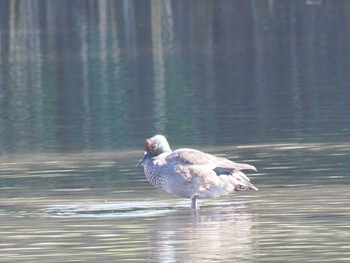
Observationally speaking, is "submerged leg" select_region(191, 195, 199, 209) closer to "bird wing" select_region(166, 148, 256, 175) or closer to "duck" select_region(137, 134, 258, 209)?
"duck" select_region(137, 134, 258, 209)

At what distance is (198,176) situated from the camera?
13.5m

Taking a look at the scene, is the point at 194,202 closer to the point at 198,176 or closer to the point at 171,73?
the point at 198,176

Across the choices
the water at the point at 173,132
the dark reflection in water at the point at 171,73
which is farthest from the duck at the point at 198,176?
the dark reflection in water at the point at 171,73

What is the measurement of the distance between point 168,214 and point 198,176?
56cm

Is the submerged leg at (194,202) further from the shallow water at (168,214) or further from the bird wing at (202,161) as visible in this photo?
the bird wing at (202,161)

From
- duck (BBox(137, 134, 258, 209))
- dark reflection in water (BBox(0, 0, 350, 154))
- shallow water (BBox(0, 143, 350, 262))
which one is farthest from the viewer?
dark reflection in water (BBox(0, 0, 350, 154))

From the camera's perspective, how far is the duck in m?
13.4

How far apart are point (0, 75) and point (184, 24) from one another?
40.5 ft

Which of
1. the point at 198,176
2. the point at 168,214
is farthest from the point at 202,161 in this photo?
the point at 168,214

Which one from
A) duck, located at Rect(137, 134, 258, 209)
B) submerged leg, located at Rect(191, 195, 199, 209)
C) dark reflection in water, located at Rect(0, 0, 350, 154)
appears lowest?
dark reflection in water, located at Rect(0, 0, 350, 154)

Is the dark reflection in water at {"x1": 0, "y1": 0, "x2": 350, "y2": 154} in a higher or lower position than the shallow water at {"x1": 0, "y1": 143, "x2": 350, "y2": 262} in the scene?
lower

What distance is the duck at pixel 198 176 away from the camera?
1342 cm

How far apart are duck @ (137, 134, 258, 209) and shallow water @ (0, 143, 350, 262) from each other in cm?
16

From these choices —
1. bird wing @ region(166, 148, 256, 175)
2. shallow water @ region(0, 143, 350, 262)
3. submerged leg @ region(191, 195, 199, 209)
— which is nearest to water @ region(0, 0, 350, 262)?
shallow water @ region(0, 143, 350, 262)
